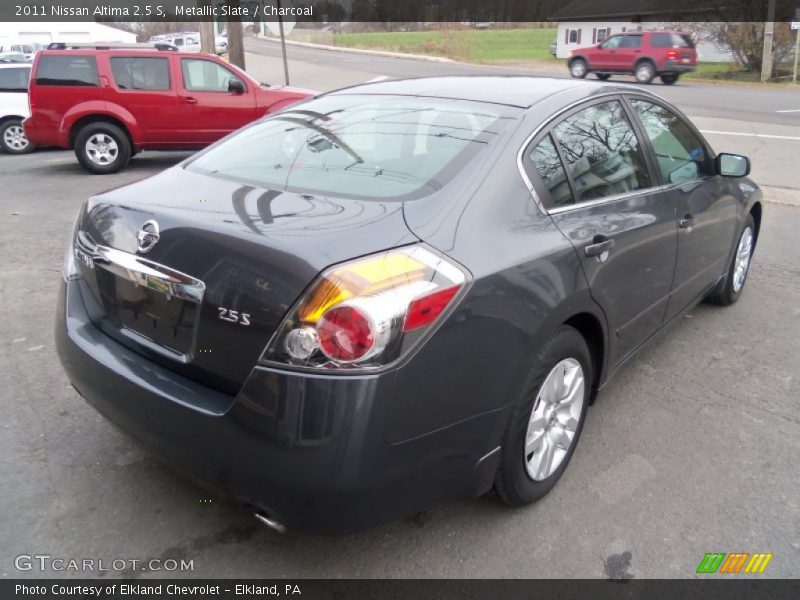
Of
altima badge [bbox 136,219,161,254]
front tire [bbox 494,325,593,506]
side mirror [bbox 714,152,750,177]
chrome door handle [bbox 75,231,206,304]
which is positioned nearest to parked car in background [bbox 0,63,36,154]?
chrome door handle [bbox 75,231,206,304]

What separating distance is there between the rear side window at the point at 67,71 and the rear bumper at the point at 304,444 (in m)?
9.18

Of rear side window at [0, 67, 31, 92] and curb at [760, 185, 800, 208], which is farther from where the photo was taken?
rear side window at [0, 67, 31, 92]

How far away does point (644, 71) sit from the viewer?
2761 centimetres

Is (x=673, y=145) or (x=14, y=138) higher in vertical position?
(x=673, y=145)

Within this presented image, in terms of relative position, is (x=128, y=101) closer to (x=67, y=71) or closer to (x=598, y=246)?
(x=67, y=71)

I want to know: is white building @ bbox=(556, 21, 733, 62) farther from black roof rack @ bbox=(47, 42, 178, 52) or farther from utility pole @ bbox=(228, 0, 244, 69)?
black roof rack @ bbox=(47, 42, 178, 52)

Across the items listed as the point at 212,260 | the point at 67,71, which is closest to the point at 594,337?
the point at 212,260

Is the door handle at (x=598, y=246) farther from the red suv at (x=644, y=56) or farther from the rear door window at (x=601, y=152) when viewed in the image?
the red suv at (x=644, y=56)

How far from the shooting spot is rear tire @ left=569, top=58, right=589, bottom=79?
29.7 meters

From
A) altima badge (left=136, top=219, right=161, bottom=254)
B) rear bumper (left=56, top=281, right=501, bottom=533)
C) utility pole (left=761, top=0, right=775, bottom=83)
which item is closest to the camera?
rear bumper (left=56, top=281, right=501, bottom=533)

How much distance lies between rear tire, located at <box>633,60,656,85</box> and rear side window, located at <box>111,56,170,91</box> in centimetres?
2215

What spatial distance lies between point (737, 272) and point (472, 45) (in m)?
53.2

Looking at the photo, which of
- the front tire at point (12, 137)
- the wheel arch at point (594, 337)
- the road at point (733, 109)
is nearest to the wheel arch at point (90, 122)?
the front tire at point (12, 137)

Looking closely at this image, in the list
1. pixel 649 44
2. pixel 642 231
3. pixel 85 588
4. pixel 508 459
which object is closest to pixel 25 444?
pixel 85 588
